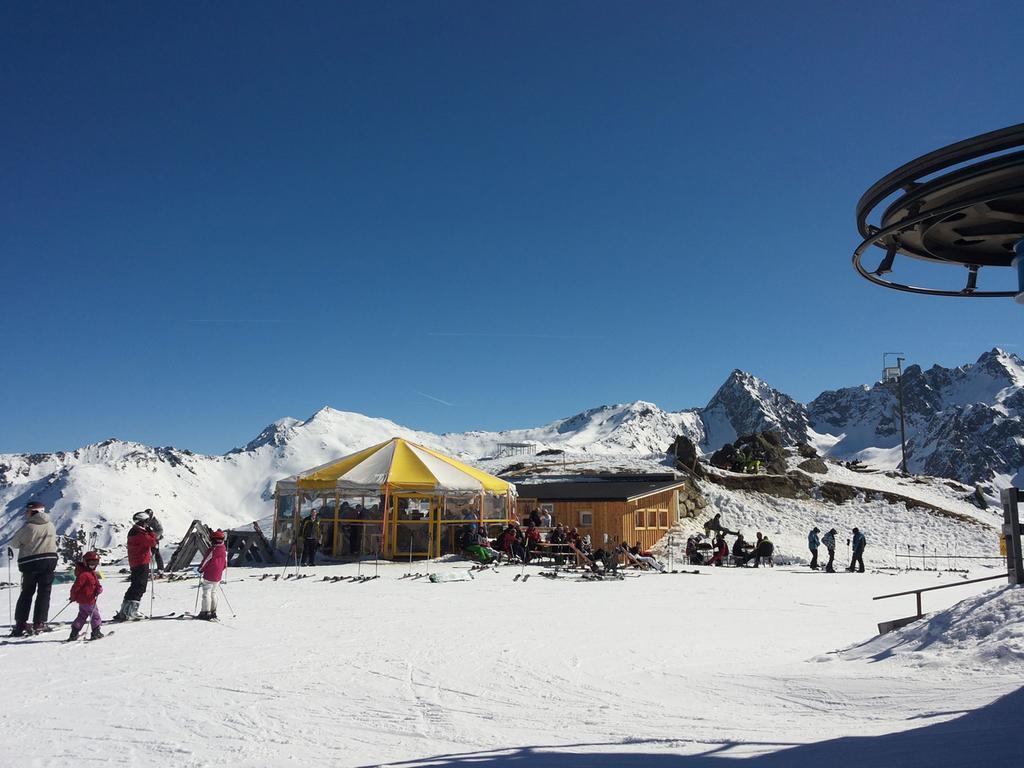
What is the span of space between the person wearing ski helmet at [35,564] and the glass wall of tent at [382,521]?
1196cm

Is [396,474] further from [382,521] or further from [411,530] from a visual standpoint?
[411,530]

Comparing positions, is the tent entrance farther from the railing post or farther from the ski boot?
the railing post

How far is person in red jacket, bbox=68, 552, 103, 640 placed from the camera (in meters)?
8.83

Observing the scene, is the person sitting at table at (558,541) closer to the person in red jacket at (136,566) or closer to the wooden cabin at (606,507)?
the wooden cabin at (606,507)

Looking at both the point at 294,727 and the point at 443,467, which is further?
the point at 443,467

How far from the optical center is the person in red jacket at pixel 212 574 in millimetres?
10516

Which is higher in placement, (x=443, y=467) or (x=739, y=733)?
(x=443, y=467)

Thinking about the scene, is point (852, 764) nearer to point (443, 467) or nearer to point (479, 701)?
point (479, 701)

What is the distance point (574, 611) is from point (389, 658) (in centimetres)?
470

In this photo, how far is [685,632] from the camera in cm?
1025

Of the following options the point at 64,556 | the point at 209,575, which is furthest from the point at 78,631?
the point at 64,556

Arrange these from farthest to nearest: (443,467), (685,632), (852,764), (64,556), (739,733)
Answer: (443,467)
(64,556)
(685,632)
(739,733)
(852,764)

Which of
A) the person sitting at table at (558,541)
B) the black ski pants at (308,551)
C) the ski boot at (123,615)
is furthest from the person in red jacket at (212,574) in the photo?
the person sitting at table at (558,541)

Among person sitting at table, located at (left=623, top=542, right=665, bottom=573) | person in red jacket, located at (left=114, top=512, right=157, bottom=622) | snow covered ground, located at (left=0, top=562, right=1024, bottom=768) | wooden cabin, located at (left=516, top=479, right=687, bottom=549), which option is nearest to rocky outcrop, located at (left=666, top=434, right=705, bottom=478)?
wooden cabin, located at (left=516, top=479, right=687, bottom=549)
